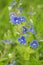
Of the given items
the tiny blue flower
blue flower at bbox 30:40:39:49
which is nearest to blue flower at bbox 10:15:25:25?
the tiny blue flower

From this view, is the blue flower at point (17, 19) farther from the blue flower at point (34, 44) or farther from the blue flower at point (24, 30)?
the blue flower at point (34, 44)

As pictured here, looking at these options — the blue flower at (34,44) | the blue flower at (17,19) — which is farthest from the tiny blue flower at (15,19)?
the blue flower at (34,44)

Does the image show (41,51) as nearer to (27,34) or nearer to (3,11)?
(27,34)


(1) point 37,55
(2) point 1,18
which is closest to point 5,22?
(2) point 1,18

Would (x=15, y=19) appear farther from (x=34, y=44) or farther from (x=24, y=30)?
(x=34, y=44)

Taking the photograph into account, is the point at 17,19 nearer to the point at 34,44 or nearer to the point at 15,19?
the point at 15,19

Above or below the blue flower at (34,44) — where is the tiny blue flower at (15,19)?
above

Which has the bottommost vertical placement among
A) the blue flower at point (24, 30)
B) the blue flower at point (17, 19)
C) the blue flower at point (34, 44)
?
the blue flower at point (34, 44)

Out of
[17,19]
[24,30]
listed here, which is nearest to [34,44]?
[24,30]

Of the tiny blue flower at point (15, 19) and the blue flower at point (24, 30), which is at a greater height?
the tiny blue flower at point (15, 19)

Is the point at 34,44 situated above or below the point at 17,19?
below

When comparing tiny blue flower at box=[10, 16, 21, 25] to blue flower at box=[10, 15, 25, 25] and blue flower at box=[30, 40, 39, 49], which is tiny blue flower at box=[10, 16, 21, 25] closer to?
blue flower at box=[10, 15, 25, 25]

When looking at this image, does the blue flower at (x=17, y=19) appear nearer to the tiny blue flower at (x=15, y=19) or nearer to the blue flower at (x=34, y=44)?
the tiny blue flower at (x=15, y=19)
